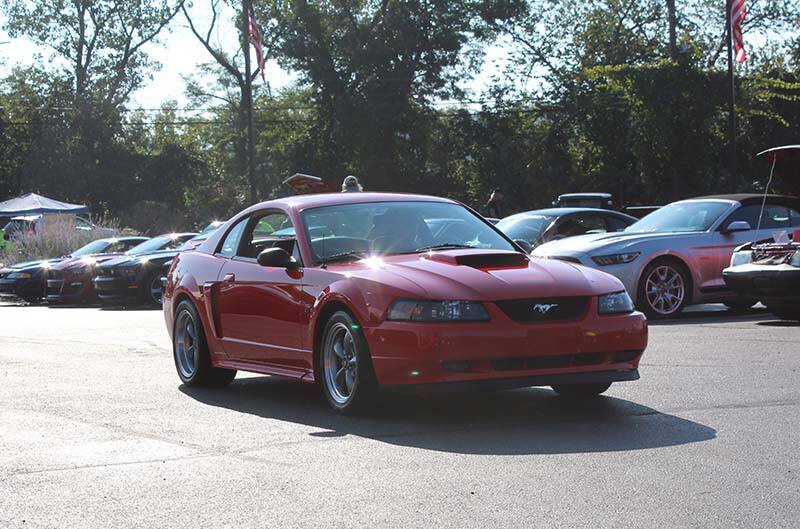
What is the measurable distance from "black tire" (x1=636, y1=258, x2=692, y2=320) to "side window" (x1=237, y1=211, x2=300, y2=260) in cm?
653

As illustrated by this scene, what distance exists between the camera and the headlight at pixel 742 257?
44.7 ft

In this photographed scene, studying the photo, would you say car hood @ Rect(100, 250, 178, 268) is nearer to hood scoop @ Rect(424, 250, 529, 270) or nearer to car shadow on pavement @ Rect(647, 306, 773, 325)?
car shadow on pavement @ Rect(647, 306, 773, 325)

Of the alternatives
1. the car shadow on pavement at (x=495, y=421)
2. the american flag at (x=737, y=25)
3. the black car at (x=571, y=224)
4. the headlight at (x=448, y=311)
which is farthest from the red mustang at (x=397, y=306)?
the american flag at (x=737, y=25)

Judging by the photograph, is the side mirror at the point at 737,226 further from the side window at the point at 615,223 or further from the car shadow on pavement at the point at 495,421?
the car shadow on pavement at the point at 495,421

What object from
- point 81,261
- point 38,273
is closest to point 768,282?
point 81,261

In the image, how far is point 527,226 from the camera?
18.8 meters

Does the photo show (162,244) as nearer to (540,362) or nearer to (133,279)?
(133,279)

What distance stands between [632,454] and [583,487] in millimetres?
833

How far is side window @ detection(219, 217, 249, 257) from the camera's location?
9516 mm

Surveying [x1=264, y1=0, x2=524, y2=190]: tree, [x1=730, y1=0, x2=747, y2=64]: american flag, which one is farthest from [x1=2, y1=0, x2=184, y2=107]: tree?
[x1=730, y1=0, x2=747, y2=64]: american flag

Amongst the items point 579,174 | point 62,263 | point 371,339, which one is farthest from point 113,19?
point 371,339

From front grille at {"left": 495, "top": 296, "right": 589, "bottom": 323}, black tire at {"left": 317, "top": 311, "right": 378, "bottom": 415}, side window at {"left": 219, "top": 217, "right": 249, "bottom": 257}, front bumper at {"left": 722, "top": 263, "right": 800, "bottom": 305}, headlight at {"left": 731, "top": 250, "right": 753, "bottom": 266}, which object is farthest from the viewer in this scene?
headlight at {"left": 731, "top": 250, "right": 753, "bottom": 266}

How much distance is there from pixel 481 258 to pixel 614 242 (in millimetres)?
7421

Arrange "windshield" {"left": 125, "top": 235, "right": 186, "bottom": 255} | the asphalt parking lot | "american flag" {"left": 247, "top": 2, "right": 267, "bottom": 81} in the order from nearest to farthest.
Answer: the asphalt parking lot
"windshield" {"left": 125, "top": 235, "right": 186, "bottom": 255}
"american flag" {"left": 247, "top": 2, "right": 267, "bottom": 81}
